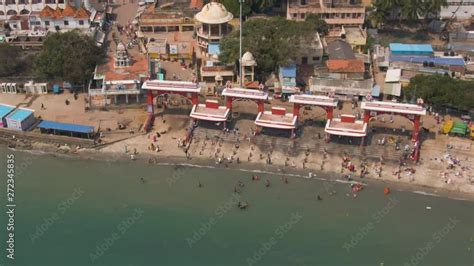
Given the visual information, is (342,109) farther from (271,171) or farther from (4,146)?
(4,146)

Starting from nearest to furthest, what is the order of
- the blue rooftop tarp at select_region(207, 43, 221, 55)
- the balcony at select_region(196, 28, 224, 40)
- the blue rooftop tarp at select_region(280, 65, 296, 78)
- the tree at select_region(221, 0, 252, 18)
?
the blue rooftop tarp at select_region(280, 65, 296, 78) < the blue rooftop tarp at select_region(207, 43, 221, 55) < the balcony at select_region(196, 28, 224, 40) < the tree at select_region(221, 0, 252, 18)

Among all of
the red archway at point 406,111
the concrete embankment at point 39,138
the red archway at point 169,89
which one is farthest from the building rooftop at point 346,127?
the concrete embankment at point 39,138

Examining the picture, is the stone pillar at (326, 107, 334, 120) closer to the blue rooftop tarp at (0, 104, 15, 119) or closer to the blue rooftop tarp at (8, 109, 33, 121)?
the blue rooftop tarp at (8, 109, 33, 121)

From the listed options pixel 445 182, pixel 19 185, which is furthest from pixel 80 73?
pixel 445 182

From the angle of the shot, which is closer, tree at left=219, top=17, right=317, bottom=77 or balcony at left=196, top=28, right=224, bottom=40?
tree at left=219, top=17, right=317, bottom=77

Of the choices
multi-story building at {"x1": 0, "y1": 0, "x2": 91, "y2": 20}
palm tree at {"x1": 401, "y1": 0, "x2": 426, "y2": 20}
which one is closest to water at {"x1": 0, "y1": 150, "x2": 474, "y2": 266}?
multi-story building at {"x1": 0, "y1": 0, "x2": 91, "y2": 20}

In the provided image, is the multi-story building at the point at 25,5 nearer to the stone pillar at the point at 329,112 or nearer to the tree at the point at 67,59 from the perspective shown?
the tree at the point at 67,59
